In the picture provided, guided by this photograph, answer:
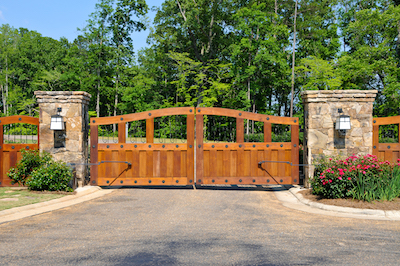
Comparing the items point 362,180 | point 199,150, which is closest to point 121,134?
point 199,150

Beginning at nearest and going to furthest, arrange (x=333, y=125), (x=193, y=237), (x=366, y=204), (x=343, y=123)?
(x=193, y=237)
(x=366, y=204)
(x=343, y=123)
(x=333, y=125)

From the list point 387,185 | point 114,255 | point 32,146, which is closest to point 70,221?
point 114,255

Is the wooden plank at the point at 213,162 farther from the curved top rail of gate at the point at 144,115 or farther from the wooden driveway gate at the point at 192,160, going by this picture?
the curved top rail of gate at the point at 144,115

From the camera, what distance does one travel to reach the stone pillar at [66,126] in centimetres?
880

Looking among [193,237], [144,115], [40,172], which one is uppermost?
[144,115]

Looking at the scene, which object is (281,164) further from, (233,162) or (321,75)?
(321,75)

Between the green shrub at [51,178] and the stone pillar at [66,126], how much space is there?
0.66 m

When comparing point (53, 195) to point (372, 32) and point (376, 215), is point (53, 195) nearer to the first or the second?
point (376, 215)

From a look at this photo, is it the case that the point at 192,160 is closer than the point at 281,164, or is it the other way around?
the point at 192,160

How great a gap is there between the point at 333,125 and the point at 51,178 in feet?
24.6

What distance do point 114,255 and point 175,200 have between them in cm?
A: 377

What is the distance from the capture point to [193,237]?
15.7 feet

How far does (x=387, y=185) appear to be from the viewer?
7.12m

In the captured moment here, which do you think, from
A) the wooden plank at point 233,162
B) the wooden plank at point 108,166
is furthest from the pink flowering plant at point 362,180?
the wooden plank at point 108,166
